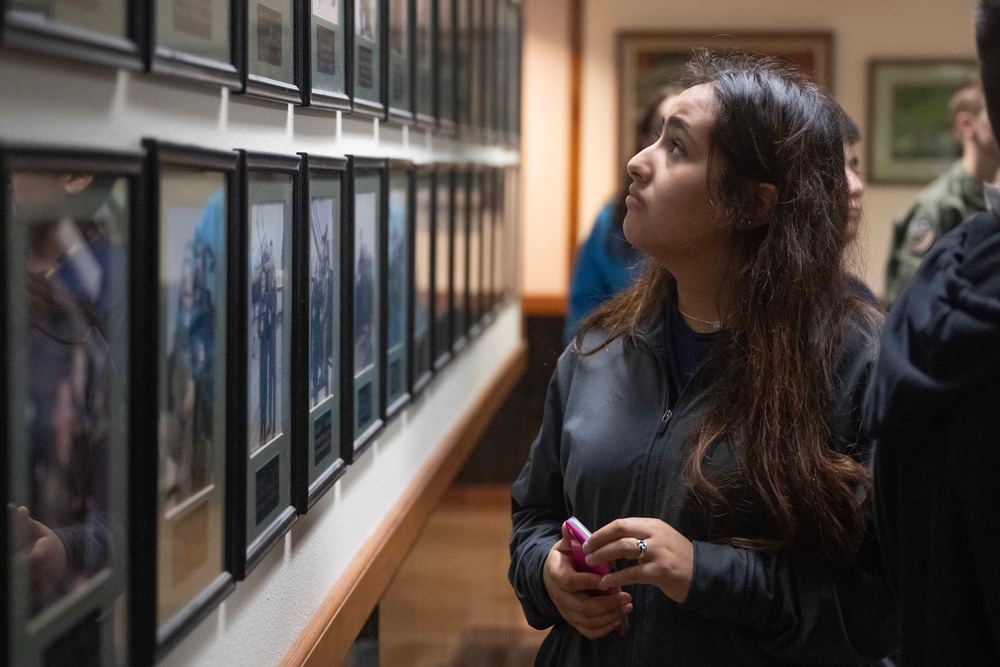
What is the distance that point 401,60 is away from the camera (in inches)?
133

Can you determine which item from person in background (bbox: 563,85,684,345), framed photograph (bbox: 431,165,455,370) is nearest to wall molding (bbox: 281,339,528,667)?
framed photograph (bbox: 431,165,455,370)

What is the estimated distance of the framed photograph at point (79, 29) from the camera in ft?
3.75

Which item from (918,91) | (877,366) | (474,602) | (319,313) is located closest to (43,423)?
(877,366)

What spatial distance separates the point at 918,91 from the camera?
8.41m

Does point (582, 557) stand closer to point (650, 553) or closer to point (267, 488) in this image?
point (650, 553)

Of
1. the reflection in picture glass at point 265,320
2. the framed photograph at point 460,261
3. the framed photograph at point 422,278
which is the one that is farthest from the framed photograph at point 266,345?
the framed photograph at point 460,261

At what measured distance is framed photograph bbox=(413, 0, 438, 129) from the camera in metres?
3.64

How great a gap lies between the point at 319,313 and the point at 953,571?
147 cm

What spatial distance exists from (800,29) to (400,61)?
576 centimetres

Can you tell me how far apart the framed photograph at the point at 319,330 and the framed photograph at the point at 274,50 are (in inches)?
6.5

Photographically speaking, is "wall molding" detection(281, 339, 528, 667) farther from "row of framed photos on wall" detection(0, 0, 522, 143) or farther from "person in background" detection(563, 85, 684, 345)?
"row of framed photos on wall" detection(0, 0, 522, 143)

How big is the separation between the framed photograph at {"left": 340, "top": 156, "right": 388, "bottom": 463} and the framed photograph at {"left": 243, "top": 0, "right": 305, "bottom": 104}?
524mm

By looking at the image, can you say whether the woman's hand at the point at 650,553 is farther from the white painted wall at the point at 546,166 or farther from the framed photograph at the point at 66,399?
the white painted wall at the point at 546,166

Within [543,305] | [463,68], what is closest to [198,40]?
[463,68]
